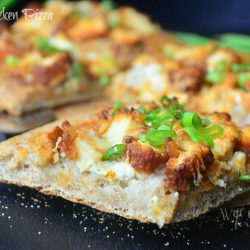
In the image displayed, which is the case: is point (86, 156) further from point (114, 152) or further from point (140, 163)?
point (140, 163)

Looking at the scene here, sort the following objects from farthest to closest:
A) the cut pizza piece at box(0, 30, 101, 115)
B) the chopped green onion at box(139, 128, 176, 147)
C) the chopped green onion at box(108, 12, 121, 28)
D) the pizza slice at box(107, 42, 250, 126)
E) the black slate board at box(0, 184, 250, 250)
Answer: the chopped green onion at box(108, 12, 121, 28) < the cut pizza piece at box(0, 30, 101, 115) < the pizza slice at box(107, 42, 250, 126) < the chopped green onion at box(139, 128, 176, 147) < the black slate board at box(0, 184, 250, 250)

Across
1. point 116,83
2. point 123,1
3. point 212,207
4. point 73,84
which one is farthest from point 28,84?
point 123,1

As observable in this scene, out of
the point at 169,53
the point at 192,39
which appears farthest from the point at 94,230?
the point at 192,39

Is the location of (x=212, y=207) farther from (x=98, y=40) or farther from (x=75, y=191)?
(x=98, y=40)

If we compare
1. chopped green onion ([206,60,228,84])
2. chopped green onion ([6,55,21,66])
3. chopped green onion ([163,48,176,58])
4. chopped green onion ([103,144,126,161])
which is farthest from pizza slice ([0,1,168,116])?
chopped green onion ([103,144,126,161])

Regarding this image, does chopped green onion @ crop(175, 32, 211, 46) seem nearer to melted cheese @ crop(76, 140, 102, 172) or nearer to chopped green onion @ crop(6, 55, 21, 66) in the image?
chopped green onion @ crop(6, 55, 21, 66)

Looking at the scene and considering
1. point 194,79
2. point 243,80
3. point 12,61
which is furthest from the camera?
point 12,61

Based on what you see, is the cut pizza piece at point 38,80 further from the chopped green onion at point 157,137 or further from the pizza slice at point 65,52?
the chopped green onion at point 157,137
